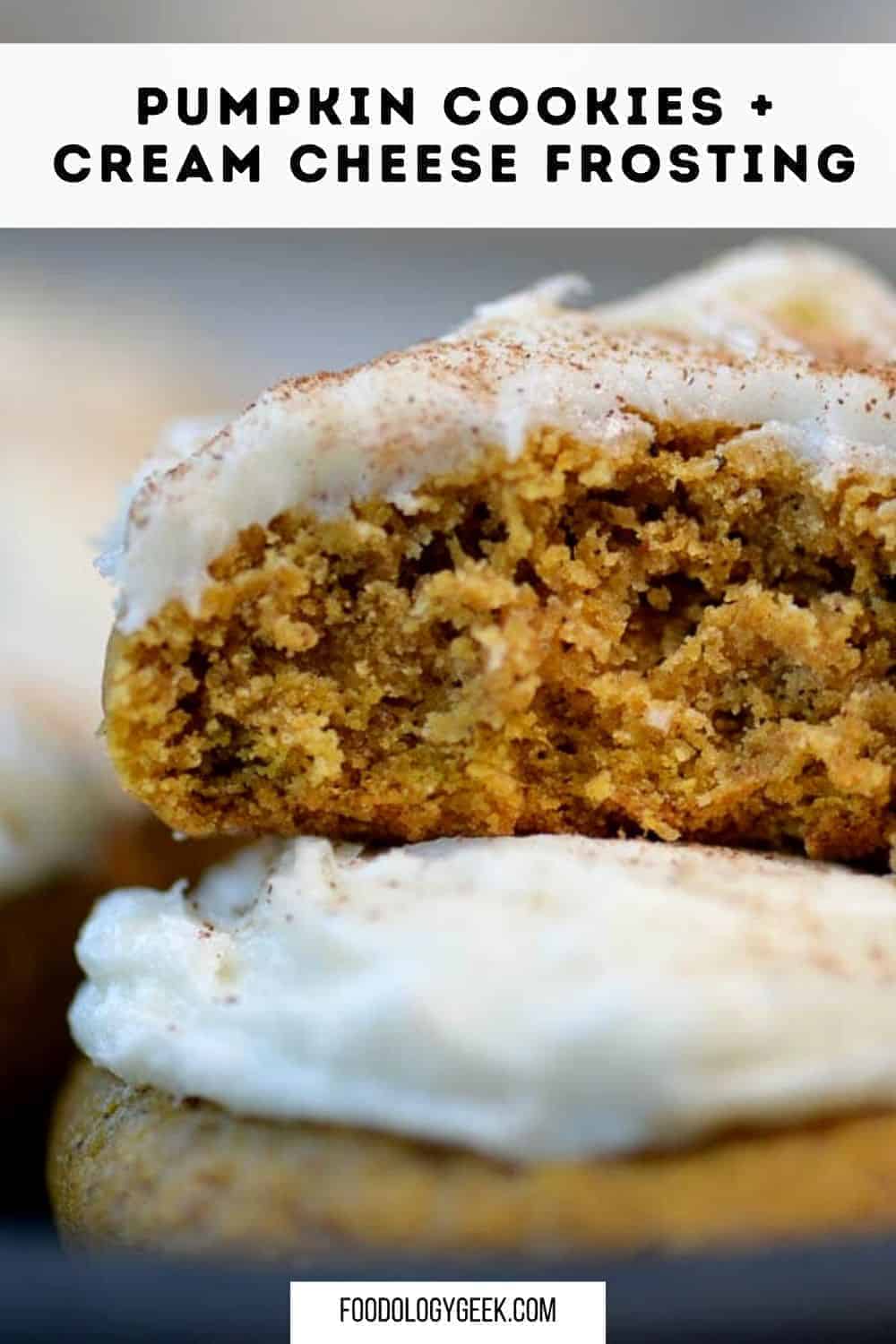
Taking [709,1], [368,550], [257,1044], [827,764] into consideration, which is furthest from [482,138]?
[257,1044]

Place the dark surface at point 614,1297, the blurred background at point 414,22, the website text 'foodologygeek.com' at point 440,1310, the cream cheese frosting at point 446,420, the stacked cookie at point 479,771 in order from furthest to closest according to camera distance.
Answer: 1. the blurred background at point 414,22
2. the cream cheese frosting at point 446,420
3. the stacked cookie at point 479,771
4. the website text 'foodologygeek.com' at point 440,1310
5. the dark surface at point 614,1297

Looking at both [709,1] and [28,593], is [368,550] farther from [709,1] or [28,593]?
[709,1]

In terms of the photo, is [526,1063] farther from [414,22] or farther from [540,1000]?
[414,22]

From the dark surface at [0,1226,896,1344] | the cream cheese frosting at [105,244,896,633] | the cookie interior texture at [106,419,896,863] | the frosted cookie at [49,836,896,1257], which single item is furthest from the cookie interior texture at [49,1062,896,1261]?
the cream cheese frosting at [105,244,896,633]

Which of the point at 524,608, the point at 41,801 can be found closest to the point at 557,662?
the point at 524,608

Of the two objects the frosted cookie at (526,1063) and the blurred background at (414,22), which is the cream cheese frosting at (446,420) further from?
the blurred background at (414,22)

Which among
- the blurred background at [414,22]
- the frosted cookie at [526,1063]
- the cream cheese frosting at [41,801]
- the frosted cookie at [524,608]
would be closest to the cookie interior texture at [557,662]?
the frosted cookie at [524,608]

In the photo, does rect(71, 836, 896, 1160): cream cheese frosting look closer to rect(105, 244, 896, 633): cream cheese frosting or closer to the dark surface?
the dark surface
